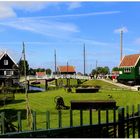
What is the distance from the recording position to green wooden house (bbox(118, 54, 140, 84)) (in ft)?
268

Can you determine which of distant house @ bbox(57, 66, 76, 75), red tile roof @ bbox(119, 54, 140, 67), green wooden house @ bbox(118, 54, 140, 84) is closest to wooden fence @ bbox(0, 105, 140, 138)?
green wooden house @ bbox(118, 54, 140, 84)

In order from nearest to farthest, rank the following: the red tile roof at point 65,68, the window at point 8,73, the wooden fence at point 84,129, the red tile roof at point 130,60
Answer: the wooden fence at point 84,129 < the red tile roof at point 130,60 < the window at point 8,73 < the red tile roof at point 65,68

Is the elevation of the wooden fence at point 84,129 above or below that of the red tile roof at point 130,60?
below

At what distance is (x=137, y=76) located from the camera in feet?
269

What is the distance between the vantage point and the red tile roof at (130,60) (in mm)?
81969

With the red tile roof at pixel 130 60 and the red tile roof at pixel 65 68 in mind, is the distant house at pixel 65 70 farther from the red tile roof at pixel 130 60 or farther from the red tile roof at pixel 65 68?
Result: the red tile roof at pixel 130 60

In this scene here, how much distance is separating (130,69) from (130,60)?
7.16 ft

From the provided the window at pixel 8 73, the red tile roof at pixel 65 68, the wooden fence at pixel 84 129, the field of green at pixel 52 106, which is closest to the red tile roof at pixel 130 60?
the window at pixel 8 73

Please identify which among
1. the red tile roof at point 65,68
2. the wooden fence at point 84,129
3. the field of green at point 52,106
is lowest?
the field of green at point 52,106

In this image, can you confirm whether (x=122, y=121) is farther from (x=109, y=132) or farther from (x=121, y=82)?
(x=121, y=82)

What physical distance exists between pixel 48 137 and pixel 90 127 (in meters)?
1.05

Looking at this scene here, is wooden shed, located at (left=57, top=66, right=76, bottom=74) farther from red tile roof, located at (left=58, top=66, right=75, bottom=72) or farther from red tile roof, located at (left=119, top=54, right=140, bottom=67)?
red tile roof, located at (left=119, top=54, right=140, bottom=67)

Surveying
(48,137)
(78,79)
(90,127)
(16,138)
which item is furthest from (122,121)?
(78,79)

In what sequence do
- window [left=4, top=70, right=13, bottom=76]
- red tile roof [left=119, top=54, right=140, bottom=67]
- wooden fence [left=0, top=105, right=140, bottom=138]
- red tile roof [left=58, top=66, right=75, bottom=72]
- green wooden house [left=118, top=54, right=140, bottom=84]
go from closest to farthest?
wooden fence [left=0, top=105, right=140, bottom=138] < green wooden house [left=118, top=54, right=140, bottom=84] < red tile roof [left=119, top=54, right=140, bottom=67] < window [left=4, top=70, right=13, bottom=76] < red tile roof [left=58, top=66, right=75, bottom=72]
